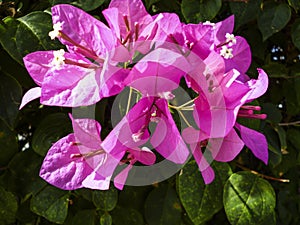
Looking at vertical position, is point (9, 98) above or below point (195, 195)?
above

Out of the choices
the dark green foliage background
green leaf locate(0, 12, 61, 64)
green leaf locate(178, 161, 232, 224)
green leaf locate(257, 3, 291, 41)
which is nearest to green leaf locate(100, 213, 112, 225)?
the dark green foliage background

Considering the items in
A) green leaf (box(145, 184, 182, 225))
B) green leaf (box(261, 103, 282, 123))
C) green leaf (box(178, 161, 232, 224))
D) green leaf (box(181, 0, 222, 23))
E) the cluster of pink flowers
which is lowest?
green leaf (box(145, 184, 182, 225))

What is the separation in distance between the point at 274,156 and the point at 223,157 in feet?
1.39

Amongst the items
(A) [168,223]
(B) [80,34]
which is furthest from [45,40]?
(A) [168,223]

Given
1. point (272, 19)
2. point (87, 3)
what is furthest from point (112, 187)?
point (272, 19)

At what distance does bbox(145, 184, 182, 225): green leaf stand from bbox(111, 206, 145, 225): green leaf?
0.02m

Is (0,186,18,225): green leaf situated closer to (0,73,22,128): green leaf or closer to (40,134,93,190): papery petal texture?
(0,73,22,128): green leaf

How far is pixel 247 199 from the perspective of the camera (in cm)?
73

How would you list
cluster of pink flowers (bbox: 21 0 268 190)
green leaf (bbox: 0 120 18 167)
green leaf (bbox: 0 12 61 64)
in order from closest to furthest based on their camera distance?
cluster of pink flowers (bbox: 21 0 268 190), green leaf (bbox: 0 12 61 64), green leaf (bbox: 0 120 18 167)

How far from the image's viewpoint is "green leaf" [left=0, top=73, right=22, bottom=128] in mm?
689

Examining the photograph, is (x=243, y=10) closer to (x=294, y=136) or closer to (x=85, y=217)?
(x=294, y=136)

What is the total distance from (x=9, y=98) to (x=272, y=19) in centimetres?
42

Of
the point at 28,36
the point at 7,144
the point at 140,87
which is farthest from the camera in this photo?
the point at 7,144

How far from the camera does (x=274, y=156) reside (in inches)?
32.9
